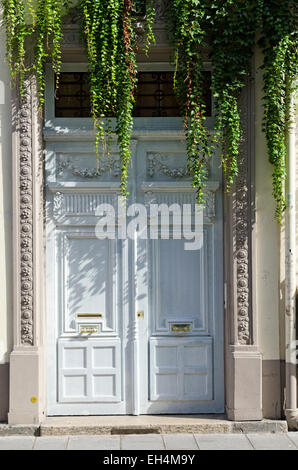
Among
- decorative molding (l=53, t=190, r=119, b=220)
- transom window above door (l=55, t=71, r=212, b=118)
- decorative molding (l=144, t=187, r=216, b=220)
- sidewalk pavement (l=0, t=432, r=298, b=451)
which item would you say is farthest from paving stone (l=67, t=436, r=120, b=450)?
transom window above door (l=55, t=71, r=212, b=118)

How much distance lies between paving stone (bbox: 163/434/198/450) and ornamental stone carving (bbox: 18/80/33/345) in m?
1.69

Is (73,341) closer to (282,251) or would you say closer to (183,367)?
(183,367)

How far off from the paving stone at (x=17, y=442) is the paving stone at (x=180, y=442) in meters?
1.31

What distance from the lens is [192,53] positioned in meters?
6.41

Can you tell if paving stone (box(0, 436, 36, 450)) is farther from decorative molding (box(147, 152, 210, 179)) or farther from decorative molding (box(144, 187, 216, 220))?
decorative molding (box(147, 152, 210, 179))

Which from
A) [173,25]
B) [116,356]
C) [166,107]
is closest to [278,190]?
[166,107]

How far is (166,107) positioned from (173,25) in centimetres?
87

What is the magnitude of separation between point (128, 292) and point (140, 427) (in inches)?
54.6

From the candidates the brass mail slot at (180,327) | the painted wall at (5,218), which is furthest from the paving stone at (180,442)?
the painted wall at (5,218)

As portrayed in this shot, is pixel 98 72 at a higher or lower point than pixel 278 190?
higher

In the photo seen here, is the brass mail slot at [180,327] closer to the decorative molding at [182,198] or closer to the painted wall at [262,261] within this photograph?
the painted wall at [262,261]

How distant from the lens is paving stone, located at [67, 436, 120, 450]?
19.7 ft

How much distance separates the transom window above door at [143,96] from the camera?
6.84 metres

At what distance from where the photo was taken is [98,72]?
21.1 ft
